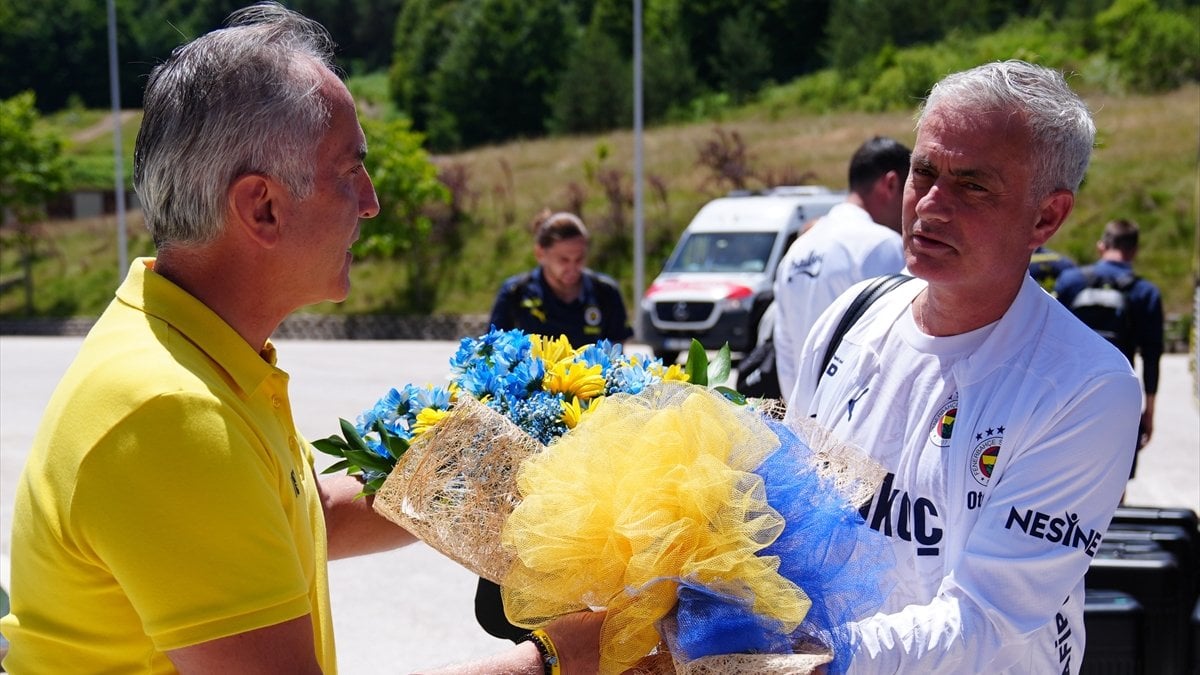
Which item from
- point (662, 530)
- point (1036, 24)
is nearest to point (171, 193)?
point (662, 530)

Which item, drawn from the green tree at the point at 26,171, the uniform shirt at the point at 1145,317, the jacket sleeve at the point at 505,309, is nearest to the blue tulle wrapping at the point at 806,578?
the jacket sleeve at the point at 505,309

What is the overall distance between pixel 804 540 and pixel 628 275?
25487 mm

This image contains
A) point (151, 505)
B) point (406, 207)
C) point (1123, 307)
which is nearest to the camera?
point (151, 505)

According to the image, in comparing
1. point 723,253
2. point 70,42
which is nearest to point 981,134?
point 723,253

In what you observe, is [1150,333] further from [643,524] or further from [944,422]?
[643,524]

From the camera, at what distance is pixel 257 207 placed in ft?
4.91

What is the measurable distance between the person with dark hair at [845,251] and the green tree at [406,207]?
23.3m

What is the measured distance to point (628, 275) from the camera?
88.7 ft

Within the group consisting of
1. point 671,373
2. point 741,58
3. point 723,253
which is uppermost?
point 671,373

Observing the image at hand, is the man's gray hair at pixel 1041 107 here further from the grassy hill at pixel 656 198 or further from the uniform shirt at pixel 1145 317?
the grassy hill at pixel 656 198

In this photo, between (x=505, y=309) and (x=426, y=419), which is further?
(x=505, y=309)

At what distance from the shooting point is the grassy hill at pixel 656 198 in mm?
25250

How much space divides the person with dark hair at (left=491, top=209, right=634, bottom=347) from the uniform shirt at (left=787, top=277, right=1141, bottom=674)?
14.1 ft

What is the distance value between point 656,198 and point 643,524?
2878 cm
